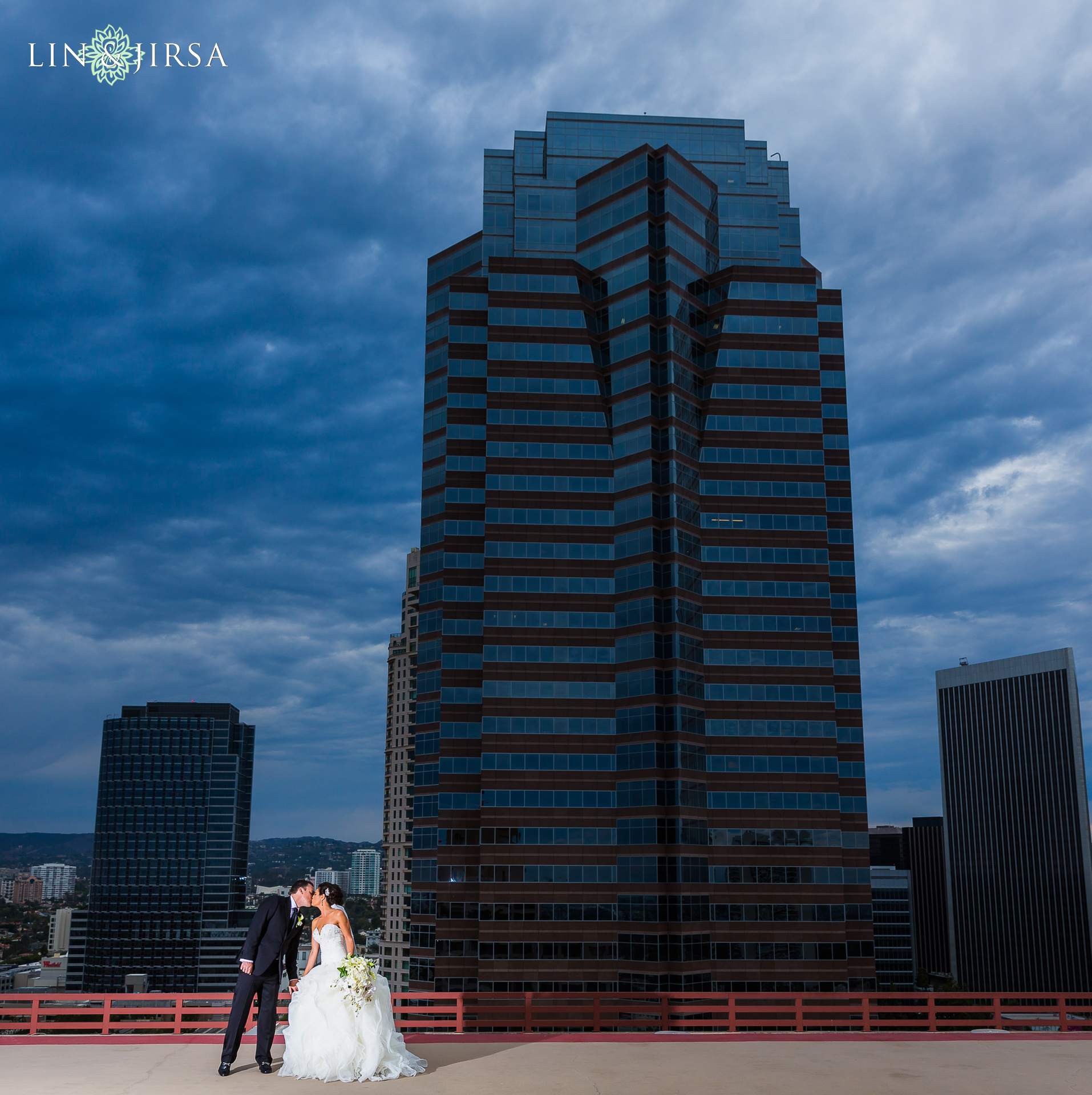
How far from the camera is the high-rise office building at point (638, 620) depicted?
98250mm

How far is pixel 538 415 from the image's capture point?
110 metres

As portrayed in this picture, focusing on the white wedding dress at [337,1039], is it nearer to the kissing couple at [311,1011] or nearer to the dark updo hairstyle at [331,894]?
the kissing couple at [311,1011]

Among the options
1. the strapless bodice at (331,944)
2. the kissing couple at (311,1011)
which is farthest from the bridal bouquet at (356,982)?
the strapless bodice at (331,944)

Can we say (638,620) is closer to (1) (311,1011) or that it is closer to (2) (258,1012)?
(2) (258,1012)

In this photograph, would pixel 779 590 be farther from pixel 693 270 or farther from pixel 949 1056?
pixel 949 1056

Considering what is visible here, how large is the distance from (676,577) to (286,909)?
87.4m

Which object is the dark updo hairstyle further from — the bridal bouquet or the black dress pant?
the black dress pant

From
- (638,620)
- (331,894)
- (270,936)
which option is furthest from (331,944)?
(638,620)

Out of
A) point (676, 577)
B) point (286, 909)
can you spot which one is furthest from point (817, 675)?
point (286, 909)

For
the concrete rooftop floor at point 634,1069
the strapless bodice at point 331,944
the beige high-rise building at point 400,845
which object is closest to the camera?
the concrete rooftop floor at point 634,1069

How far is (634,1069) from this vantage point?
→ 19.5m

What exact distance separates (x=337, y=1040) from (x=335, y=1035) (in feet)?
0.30

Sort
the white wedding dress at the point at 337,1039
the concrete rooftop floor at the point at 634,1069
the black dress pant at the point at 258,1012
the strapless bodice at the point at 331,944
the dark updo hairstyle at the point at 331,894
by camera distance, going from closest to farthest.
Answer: the concrete rooftop floor at the point at 634,1069, the white wedding dress at the point at 337,1039, the black dress pant at the point at 258,1012, the strapless bodice at the point at 331,944, the dark updo hairstyle at the point at 331,894

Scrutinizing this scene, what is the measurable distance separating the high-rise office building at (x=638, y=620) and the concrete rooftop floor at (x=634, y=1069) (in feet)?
252
